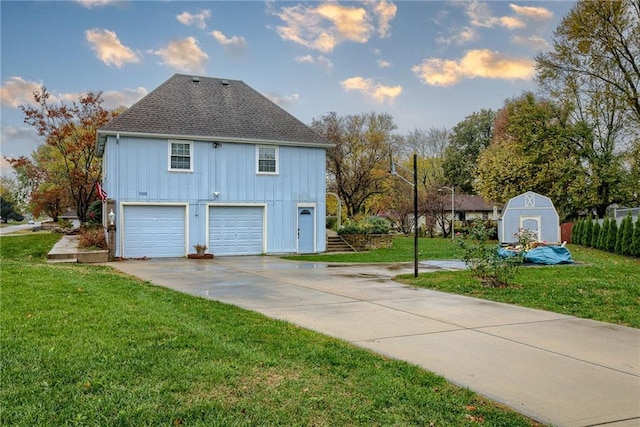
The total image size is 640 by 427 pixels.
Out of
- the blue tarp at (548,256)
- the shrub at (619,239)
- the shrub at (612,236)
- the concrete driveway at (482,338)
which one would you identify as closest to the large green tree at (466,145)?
the shrub at (612,236)

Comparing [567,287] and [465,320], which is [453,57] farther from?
[465,320]

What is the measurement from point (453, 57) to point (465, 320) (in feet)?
56.4

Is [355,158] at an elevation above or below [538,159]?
above

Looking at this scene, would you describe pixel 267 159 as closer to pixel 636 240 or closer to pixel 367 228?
pixel 367 228

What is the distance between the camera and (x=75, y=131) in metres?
30.1

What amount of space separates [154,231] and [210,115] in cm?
566

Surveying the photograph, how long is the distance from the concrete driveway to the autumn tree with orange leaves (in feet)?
74.5

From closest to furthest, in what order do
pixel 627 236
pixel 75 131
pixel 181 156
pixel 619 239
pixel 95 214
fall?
pixel 181 156 < pixel 627 236 < pixel 619 239 < pixel 95 214 < pixel 75 131

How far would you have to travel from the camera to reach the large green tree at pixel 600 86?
83.3 ft

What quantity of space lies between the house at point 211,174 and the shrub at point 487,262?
11691 millimetres

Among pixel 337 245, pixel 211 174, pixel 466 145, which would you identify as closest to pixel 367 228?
pixel 337 245

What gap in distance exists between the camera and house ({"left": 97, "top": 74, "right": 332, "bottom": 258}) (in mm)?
18844

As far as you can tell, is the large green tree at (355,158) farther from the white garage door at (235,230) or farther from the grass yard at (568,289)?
the grass yard at (568,289)

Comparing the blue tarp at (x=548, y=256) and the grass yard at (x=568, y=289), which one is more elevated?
the blue tarp at (x=548, y=256)
